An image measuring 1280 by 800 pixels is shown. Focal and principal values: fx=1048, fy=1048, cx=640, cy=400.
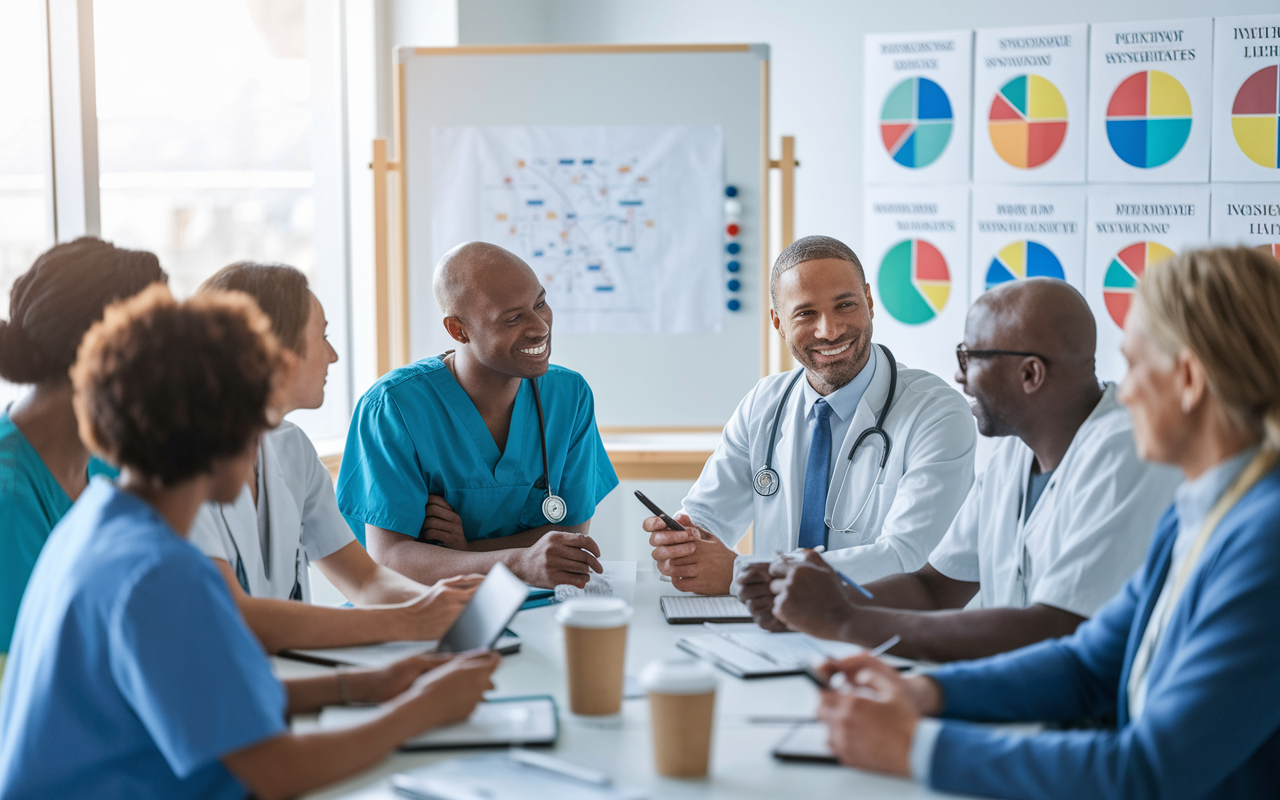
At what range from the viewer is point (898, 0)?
12.5 ft

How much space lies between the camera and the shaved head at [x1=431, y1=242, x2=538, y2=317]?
7.82 feet

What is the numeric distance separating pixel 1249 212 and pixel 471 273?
242 cm

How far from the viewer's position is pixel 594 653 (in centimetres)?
126

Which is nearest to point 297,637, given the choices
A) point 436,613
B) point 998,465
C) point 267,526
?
point 436,613

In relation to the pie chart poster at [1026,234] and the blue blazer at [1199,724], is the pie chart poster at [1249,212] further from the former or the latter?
the blue blazer at [1199,724]

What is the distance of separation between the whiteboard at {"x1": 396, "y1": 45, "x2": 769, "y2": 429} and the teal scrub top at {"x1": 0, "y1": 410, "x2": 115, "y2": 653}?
179 centimetres

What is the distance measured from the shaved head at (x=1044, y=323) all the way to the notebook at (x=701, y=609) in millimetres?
619

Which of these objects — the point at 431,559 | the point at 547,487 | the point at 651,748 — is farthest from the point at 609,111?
the point at 651,748

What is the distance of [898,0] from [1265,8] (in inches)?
46.4

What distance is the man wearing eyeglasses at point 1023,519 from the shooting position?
1530 millimetres

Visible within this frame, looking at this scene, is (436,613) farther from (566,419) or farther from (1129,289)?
(1129,289)

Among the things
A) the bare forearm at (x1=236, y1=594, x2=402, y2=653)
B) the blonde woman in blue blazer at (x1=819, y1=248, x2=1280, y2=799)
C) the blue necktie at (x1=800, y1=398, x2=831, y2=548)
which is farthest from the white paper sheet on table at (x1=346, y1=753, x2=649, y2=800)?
the blue necktie at (x1=800, y1=398, x2=831, y2=548)

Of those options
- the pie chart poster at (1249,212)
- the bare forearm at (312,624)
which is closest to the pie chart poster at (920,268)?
the pie chart poster at (1249,212)

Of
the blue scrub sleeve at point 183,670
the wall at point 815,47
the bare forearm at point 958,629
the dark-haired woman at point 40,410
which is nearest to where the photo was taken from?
the blue scrub sleeve at point 183,670
